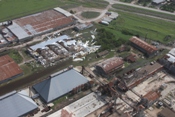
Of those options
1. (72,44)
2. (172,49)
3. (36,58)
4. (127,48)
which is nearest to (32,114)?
(36,58)

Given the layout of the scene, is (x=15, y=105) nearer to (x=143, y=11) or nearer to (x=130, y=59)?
(x=130, y=59)

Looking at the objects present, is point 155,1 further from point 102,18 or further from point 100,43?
point 100,43

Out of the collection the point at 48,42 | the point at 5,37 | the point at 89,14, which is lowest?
the point at 48,42

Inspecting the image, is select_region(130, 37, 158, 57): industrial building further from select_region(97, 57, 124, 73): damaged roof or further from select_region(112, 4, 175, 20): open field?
select_region(112, 4, 175, 20): open field

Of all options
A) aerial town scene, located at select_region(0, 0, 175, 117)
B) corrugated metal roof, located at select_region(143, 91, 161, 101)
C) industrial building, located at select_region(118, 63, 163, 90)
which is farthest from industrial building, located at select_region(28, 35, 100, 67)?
corrugated metal roof, located at select_region(143, 91, 161, 101)

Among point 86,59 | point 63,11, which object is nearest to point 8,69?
point 86,59

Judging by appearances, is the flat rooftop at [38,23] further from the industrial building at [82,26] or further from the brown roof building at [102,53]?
the brown roof building at [102,53]
